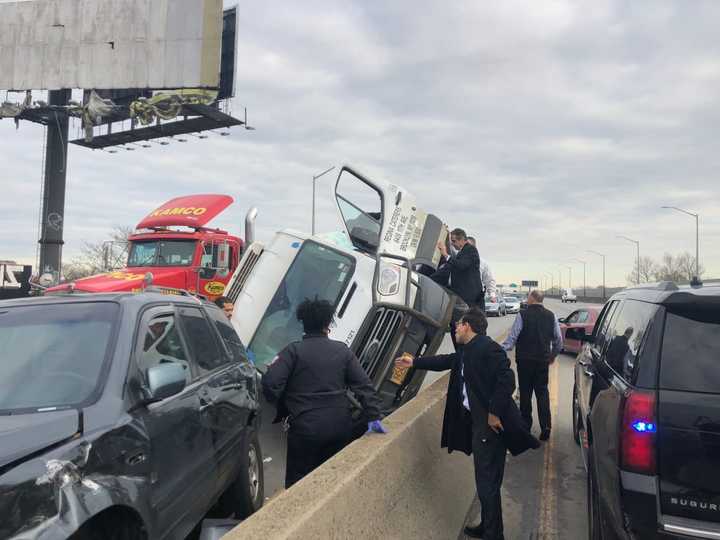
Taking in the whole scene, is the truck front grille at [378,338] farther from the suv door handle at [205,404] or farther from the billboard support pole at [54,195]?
the billboard support pole at [54,195]

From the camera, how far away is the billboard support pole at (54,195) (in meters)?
42.2

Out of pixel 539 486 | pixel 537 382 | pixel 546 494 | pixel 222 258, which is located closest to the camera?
pixel 546 494

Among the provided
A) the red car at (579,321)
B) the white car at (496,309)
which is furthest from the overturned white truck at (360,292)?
the white car at (496,309)

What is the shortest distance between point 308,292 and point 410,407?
277 centimetres

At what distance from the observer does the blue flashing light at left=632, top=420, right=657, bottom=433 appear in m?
2.93

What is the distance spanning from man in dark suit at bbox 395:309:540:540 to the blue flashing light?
3.57ft

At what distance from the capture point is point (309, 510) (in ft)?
8.17

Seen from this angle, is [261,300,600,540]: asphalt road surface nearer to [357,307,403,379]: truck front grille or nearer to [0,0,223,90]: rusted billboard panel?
[357,307,403,379]: truck front grille

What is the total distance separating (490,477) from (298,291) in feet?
12.7

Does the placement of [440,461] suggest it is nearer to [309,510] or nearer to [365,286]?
[309,510]

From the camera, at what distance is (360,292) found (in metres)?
7.32

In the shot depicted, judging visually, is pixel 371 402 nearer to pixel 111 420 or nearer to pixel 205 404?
pixel 205 404

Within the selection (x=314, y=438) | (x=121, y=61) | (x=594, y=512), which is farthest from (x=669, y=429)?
(x=121, y=61)

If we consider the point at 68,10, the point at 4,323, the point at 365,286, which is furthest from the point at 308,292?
the point at 68,10
